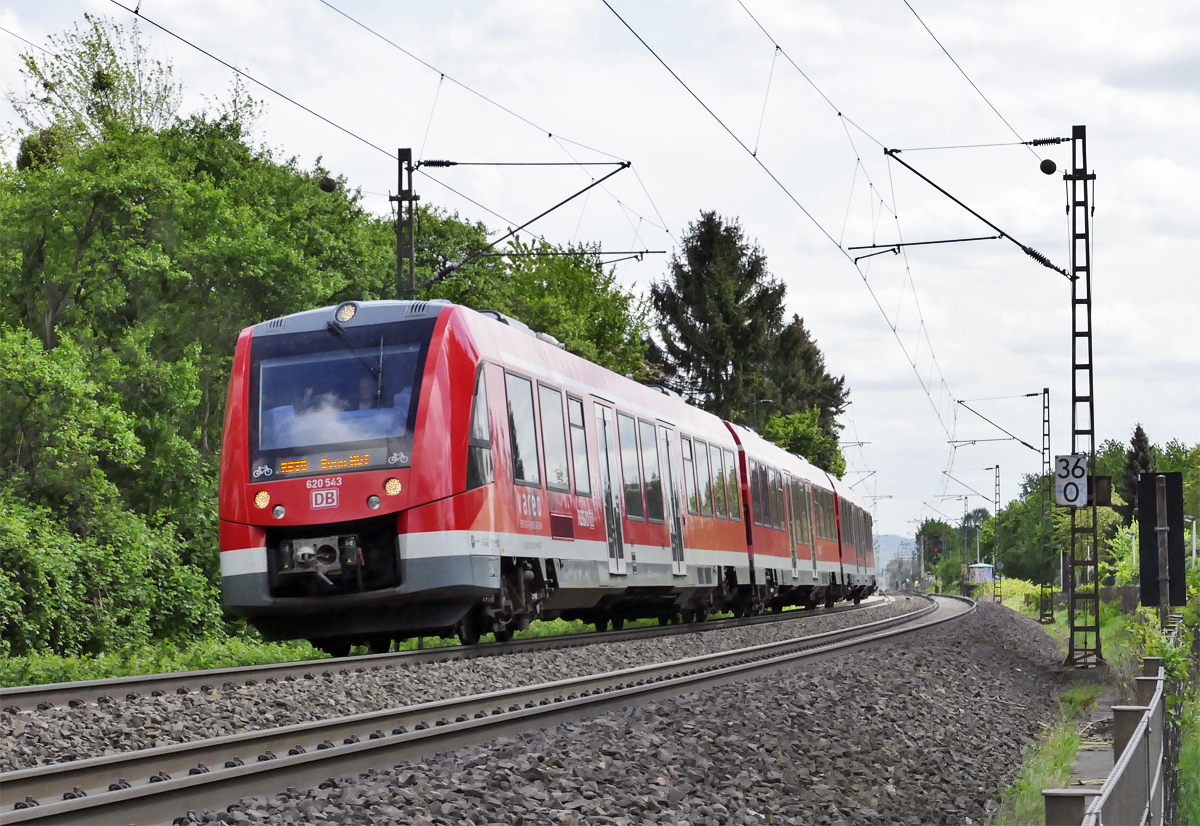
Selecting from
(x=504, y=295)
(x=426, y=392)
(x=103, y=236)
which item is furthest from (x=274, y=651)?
(x=504, y=295)

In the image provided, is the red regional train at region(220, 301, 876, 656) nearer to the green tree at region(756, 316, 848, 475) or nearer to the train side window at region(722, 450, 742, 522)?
the train side window at region(722, 450, 742, 522)

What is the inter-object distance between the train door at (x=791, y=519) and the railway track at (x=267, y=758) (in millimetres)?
18236

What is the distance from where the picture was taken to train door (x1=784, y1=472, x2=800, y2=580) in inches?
1163

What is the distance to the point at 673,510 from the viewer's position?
20.4 m

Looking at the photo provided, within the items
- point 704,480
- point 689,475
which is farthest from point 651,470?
point 704,480

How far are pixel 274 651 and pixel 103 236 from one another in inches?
477

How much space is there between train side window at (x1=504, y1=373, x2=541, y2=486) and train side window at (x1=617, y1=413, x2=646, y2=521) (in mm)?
3289

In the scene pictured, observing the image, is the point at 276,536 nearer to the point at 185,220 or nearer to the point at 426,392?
the point at 426,392

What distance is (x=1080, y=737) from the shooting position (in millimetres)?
12875

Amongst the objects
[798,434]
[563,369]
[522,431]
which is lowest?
[522,431]

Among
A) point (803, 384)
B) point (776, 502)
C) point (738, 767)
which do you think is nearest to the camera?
→ point (738, 767)

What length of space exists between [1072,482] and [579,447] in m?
6.62

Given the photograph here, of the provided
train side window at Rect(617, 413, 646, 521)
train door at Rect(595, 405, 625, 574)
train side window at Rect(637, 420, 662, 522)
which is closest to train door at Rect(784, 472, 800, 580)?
train side window at Rect(637, 420, 662, 522)

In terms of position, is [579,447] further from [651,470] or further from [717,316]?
[717,316]
